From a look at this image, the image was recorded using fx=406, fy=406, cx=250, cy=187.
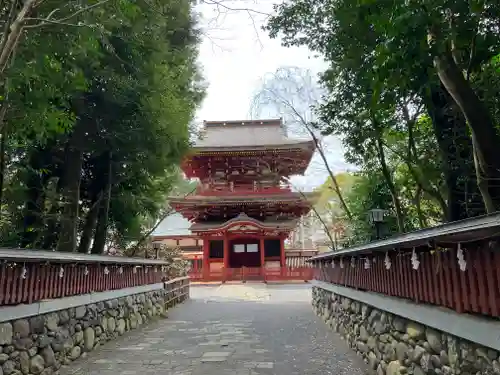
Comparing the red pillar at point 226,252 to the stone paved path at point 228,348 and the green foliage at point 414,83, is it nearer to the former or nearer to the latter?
the stone paved path at point 228,348

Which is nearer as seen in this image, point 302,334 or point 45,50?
point 45,50

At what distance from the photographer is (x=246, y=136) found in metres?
23.5

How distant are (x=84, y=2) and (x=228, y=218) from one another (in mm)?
17429

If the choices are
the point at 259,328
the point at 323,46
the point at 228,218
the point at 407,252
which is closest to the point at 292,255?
the point at 228,218

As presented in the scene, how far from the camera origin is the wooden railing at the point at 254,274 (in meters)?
20.2

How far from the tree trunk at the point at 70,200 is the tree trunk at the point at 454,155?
254 inches

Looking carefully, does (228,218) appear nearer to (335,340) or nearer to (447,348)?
(335,340)

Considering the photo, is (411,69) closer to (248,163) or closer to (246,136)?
(248,163)

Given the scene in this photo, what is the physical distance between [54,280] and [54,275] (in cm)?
7

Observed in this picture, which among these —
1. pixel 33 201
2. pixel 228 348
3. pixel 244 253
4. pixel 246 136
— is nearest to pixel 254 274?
pixel 244 253

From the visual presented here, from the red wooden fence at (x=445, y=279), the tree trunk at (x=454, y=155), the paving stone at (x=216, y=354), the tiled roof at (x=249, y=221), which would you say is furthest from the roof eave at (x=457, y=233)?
the tiled roof at (x=249, y=221)

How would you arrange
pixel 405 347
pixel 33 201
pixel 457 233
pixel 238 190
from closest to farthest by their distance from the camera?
pixel 457 233 → pixel 405 347 → pixel 33 201 → pixel 238 190

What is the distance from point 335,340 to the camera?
7.12m

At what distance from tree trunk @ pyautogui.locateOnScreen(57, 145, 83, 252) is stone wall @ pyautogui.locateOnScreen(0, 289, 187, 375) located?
1540mm
